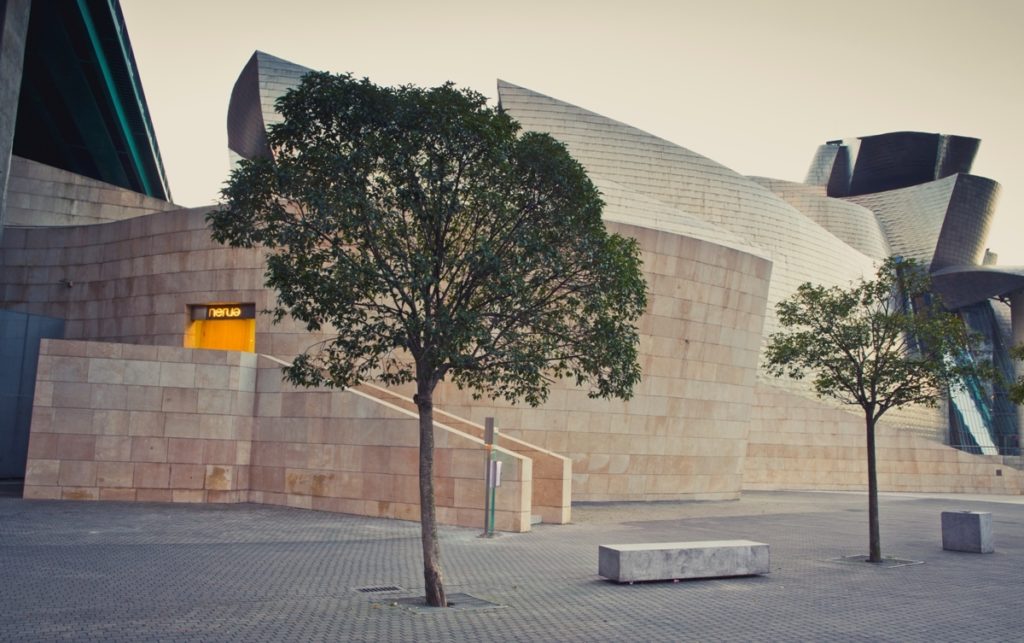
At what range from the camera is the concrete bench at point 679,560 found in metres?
14.2

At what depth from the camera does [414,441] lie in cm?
2208

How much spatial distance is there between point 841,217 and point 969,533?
56.7 meters

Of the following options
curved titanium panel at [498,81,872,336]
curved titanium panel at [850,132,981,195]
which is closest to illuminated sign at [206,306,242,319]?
curved titanium panel at [498,81,872,336]

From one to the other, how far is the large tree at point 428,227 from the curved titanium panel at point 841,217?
6227 centimetres

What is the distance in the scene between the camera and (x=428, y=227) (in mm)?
12617

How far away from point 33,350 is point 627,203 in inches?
1040

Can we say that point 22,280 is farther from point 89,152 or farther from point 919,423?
point 919,423

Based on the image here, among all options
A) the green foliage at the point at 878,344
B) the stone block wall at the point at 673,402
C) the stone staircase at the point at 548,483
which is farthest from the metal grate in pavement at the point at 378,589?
the stone block wall at the point at 673,402

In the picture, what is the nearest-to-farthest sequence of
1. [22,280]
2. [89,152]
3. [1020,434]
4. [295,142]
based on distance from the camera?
[295,142] → [22,280] → [89,152] → [1020,434]

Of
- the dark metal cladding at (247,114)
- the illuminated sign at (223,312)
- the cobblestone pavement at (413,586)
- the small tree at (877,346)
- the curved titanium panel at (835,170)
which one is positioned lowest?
the cobblestone pavement at (413,586)

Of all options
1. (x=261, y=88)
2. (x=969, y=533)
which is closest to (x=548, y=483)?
(x=969, y=533)

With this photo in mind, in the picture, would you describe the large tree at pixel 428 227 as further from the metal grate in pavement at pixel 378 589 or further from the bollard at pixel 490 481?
the bollard at pixel 490 481

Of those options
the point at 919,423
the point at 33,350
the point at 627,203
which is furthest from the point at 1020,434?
the point at 33,350

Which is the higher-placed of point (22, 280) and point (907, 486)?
point (22, 280)
